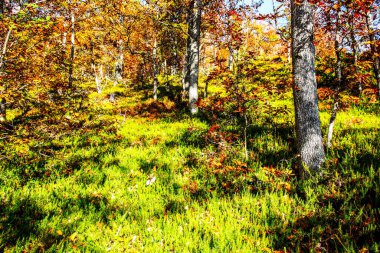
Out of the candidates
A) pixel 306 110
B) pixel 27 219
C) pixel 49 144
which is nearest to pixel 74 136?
pixel 49 144

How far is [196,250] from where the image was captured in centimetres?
263

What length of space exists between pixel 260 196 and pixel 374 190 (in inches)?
59.4

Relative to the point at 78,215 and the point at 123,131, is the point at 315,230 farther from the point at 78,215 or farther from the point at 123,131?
the point at 123,131

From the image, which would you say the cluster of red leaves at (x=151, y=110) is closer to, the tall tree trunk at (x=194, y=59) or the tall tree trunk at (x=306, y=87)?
the tall tree trunk at (x=194, y=59)

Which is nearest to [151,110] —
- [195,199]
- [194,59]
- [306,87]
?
[194,59]

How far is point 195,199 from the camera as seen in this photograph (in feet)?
12.4

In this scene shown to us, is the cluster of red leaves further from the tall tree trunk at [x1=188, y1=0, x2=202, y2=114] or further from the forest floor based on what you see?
the forest floor

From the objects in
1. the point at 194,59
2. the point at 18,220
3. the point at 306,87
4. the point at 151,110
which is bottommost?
the point at 18,220

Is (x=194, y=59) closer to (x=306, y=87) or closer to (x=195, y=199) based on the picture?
(x=306, y=87)

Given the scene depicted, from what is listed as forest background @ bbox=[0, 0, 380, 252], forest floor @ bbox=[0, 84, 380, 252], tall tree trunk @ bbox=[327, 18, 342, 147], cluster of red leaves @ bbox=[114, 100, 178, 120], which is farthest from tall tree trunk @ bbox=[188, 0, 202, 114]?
tall tree trunk @ bbox=[327, 18, 342, 147]

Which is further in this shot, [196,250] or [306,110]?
[306,110]

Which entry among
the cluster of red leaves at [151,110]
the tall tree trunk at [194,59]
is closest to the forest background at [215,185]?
the tall tree trunk at [194,59]

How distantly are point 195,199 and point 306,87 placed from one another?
108 inches

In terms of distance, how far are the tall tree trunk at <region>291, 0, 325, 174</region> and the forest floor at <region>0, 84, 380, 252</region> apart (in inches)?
11.1
